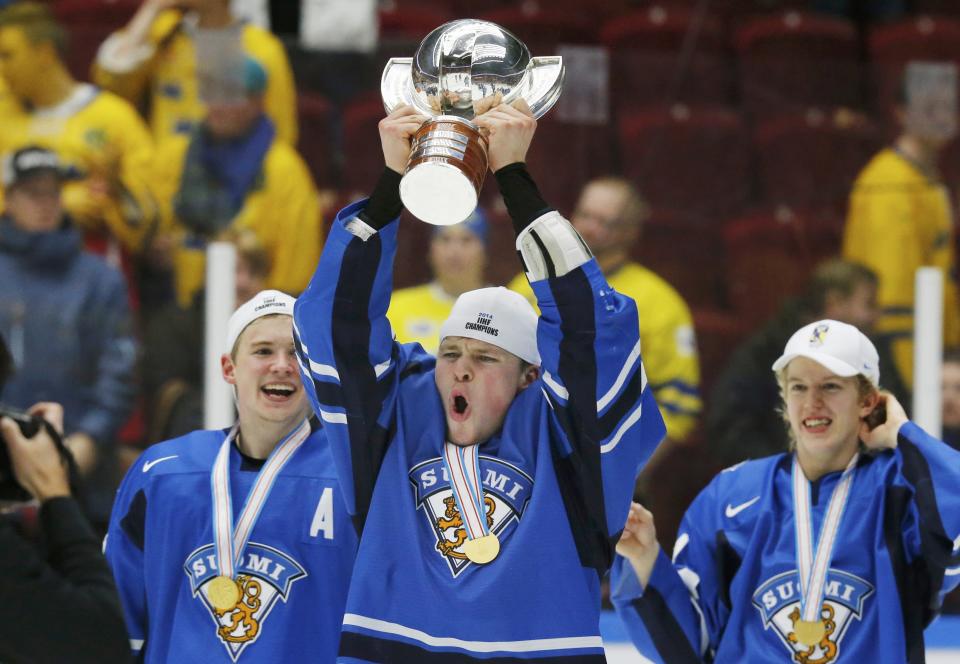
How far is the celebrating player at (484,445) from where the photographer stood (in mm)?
2711

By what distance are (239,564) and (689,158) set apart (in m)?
2.62

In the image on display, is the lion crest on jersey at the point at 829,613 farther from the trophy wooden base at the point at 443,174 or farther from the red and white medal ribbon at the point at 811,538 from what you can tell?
the trophy wooden base at the point at 443,174

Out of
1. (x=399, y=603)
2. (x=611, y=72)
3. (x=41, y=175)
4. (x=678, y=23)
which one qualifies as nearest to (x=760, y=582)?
(x=399, y=603)

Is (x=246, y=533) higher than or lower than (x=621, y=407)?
lower

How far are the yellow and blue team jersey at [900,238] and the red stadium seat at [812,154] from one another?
6 cm

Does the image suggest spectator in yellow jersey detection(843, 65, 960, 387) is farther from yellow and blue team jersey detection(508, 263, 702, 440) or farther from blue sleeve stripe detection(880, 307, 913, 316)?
yellow and blue team jersey detection(508, 263, 702, 440)

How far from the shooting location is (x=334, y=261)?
278 cm

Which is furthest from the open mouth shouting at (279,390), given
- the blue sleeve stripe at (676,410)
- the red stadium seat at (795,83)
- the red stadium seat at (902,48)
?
the red stadium seat at (902,48)

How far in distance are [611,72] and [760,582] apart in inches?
90.8

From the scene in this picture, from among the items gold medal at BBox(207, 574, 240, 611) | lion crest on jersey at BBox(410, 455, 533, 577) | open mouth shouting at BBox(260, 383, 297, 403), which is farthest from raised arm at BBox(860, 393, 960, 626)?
gold medal at BBox(207, 574, 240, 611)

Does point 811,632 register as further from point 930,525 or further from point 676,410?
point 676,410

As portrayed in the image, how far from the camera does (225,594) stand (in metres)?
3.07

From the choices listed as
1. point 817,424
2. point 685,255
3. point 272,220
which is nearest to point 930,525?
point 817,424

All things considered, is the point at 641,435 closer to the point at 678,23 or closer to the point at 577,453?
the point at 577,453
